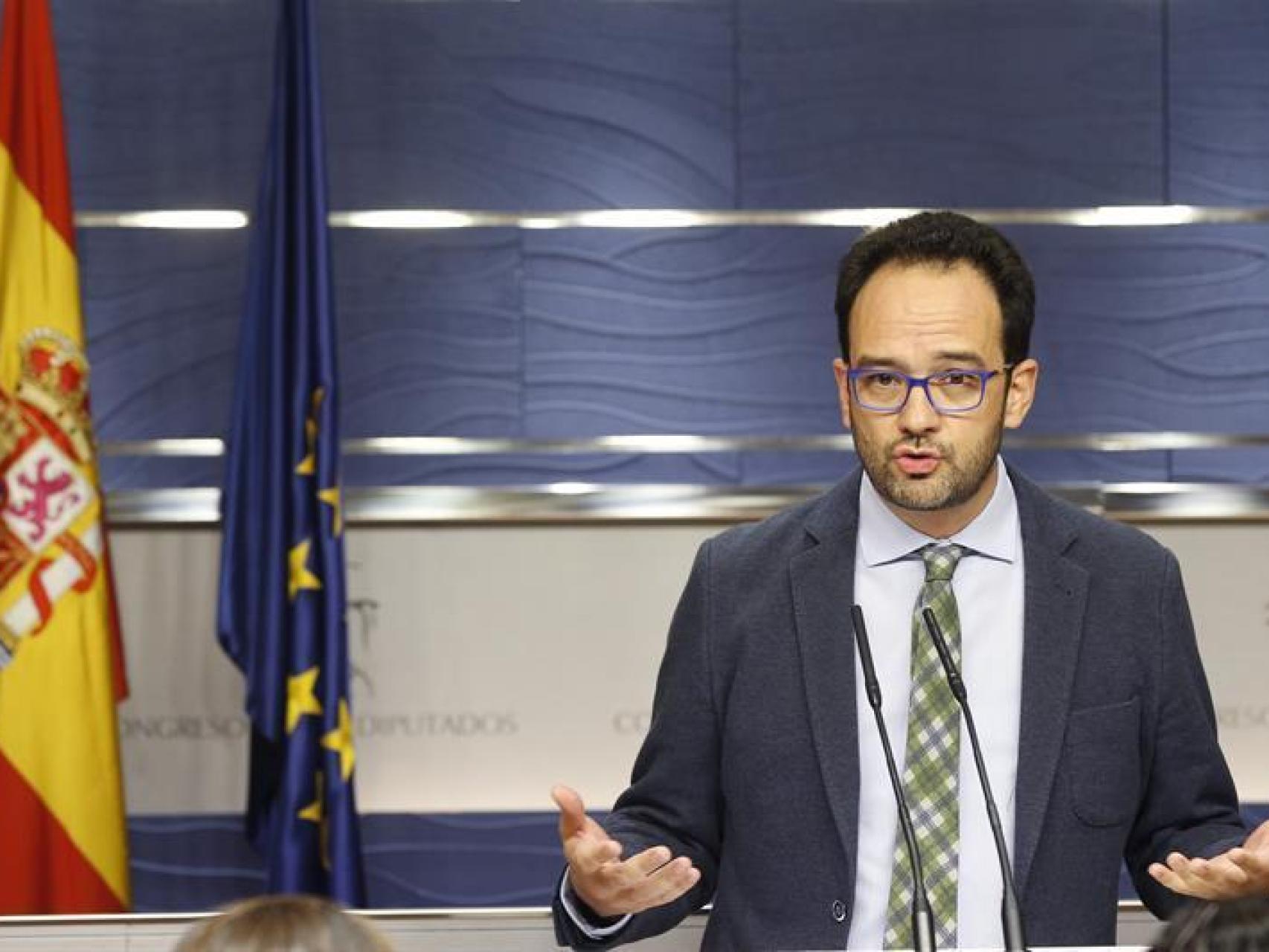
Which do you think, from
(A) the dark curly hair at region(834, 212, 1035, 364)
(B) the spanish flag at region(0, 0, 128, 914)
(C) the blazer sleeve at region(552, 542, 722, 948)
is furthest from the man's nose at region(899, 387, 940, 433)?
(B) the spanish flag at region(0, 0, 128, 914)

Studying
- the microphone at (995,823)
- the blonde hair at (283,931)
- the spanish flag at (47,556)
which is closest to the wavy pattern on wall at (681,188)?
the spanish flag at (47,556)

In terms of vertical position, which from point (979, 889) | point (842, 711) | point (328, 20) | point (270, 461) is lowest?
point (979, 889)

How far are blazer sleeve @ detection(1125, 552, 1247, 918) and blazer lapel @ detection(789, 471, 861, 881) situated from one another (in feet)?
1.28

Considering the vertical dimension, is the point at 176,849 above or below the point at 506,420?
below

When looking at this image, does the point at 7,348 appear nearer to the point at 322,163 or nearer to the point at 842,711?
the point at 322,163

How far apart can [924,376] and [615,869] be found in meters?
0.70

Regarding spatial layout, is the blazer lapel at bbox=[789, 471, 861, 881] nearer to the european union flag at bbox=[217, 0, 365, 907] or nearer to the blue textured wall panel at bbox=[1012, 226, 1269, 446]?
the european union flag at bbox=[217, 0, 365, 907]

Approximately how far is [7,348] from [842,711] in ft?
9.09

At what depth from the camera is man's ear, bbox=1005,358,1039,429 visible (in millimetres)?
2385

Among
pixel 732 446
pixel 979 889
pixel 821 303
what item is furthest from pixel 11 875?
pixel 979 889

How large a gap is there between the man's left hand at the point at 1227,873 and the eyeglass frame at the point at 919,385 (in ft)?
1.93

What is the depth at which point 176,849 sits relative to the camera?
5066 millimetres

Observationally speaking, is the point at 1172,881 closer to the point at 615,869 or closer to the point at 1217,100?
the point at 615,869

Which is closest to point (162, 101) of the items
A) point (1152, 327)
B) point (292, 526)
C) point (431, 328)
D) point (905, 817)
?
point (431, 328)
